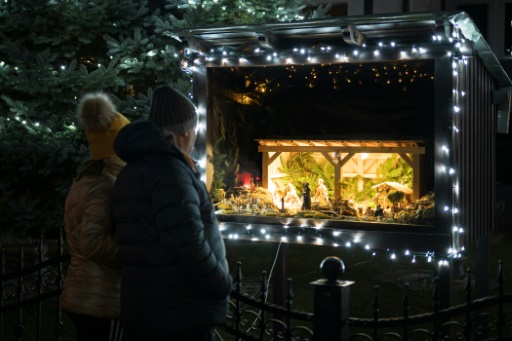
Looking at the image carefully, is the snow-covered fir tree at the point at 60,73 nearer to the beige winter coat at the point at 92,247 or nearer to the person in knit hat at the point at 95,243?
the person in knit hat at the point at 95,243

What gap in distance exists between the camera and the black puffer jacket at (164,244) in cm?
361

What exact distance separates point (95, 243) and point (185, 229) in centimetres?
96

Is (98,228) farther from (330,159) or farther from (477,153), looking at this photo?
(477,153)

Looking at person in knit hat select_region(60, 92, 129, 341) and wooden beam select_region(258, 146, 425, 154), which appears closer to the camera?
person in knit hat select_region(60, 92, 129, 341)

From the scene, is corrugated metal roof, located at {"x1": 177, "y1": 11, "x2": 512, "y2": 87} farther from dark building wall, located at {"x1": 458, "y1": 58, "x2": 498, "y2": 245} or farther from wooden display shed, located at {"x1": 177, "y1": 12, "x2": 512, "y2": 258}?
dark building wall, located at {"x1": 458, "y1": 58, "x2": 498, "y2": 245}

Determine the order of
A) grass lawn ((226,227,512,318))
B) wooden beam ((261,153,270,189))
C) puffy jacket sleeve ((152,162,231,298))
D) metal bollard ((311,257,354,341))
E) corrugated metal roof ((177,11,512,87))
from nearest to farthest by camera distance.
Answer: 1. puffy jacket sleeve ((152,162,231,298))
2. metal bollard ((311,257,354,341))
3. corrugated metal roof ((177,11,512,87))
4. wooden beam ((261,153,270,189))
5. grass lawn ((226,227,512,318))

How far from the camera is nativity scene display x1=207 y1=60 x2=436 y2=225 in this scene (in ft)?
27.7

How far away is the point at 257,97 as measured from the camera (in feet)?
31.4

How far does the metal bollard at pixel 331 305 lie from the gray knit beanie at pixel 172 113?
146 centimetres

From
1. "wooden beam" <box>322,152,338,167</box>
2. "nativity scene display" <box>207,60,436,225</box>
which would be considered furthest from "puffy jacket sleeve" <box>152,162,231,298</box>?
"wooden beam" <box>322,152,338,167</box>

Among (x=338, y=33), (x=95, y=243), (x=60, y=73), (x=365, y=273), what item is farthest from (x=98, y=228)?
(x=365, y=273)

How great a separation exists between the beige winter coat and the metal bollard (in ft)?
4.35

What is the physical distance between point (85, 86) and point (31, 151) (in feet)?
3.44

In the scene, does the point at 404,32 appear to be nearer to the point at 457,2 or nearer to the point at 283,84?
the point at 283,84
